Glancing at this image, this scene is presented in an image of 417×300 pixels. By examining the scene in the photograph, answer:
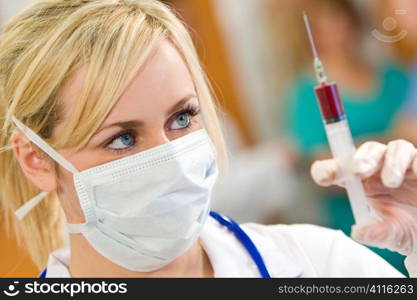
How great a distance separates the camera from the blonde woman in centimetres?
99

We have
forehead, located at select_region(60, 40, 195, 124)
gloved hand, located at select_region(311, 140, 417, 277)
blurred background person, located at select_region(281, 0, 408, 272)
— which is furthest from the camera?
blurred background person, located at select_region(281, 0, 408, 272)

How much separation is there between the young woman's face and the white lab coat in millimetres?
226

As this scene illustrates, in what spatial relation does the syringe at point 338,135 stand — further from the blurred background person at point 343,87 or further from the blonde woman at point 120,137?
the blurred background person at point 343,87

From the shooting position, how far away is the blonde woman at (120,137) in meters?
0.99

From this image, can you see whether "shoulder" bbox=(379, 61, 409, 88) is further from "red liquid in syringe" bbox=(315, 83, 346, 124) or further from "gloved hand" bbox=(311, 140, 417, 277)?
"red liquid in syringe" bbox=(315, 83, 346, 124)

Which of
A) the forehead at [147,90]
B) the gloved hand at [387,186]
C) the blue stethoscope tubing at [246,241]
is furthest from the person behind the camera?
the blue stethoscope tubing at [246,241]

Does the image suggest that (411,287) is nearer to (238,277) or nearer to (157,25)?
(238,277)

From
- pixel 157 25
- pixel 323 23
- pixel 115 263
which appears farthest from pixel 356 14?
pixel 115 263

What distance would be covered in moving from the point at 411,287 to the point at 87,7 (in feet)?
2.17

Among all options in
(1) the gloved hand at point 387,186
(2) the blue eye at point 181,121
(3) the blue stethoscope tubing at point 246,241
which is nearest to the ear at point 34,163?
(2) the blue eye at point 181,121

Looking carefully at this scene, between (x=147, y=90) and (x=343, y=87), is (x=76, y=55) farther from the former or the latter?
(x=343, y=87)

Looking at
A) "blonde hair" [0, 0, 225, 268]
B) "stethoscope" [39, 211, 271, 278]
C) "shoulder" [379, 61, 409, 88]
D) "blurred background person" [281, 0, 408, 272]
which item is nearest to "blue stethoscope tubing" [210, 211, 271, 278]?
"stethoscope" [39, 211, 271, 278]

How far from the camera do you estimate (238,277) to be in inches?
43.8

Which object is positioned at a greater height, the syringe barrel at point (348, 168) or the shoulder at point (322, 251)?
the syringe barrel at point (348, 168)
